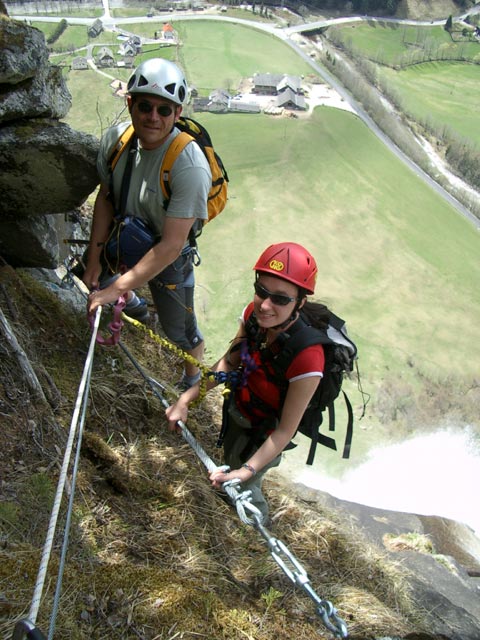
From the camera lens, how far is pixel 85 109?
5588 cm

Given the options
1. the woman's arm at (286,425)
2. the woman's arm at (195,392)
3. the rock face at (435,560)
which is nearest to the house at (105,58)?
the rock face at (435,560)

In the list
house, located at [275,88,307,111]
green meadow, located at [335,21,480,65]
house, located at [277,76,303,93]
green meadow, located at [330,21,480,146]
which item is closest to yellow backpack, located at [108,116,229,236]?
house, located at [275,88,307,111]

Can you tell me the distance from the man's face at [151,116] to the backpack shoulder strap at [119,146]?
29cm

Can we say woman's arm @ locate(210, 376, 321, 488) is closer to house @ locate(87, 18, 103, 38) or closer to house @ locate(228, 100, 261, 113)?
house @ locate(228, 100, 261, 113)

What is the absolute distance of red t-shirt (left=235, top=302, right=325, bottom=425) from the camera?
2.99 metres

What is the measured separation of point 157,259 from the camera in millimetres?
3441

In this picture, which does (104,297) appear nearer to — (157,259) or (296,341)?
(157,259)

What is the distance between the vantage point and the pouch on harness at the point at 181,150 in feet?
11.1

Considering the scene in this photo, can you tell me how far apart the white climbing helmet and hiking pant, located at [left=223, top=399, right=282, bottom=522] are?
2.13m

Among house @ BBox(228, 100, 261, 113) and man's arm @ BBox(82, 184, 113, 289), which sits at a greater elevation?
man's arm @ BBox(82, 184, 113, 289)

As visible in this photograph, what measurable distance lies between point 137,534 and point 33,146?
3.10 metres

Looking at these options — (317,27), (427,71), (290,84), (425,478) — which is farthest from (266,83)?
(425,478)

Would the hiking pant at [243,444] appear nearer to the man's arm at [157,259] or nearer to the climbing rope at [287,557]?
the climbing rope at [287,557]

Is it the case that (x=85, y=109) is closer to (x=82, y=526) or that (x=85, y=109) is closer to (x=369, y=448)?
(x=369, y=448)
